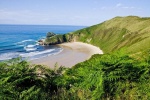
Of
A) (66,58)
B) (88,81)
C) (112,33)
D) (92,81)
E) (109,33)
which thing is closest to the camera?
(92,81)

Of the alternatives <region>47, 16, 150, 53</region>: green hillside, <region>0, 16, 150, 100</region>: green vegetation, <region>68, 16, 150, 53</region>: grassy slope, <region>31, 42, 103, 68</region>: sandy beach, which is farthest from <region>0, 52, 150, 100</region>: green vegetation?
<region>47, 16, 150, 53</region>: green hillside

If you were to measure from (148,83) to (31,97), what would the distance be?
4363 mm

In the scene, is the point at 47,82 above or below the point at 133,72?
below

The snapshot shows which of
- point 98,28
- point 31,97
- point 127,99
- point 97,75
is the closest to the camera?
point 31,97

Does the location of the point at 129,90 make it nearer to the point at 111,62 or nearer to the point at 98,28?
the point at 111,62

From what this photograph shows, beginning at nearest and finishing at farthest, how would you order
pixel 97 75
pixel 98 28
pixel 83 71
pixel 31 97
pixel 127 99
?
pixel 31 97
pixel 127 99
pixel 97 75
pixel 83 71
pixel 98 28

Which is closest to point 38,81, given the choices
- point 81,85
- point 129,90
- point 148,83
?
point 81,85

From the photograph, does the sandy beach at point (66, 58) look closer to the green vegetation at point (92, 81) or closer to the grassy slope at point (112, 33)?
the grassy slope at point (112, 33)

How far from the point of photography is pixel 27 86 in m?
9.80

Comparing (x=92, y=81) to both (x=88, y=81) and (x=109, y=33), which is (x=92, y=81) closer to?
(x=88, y=81)

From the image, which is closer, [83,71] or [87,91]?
[87,91]

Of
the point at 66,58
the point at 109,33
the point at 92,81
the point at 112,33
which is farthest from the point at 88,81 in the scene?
the point at 109,33

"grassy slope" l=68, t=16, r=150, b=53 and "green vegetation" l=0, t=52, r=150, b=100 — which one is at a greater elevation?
"green vegetation" l=0, t=52, r=150, b=100

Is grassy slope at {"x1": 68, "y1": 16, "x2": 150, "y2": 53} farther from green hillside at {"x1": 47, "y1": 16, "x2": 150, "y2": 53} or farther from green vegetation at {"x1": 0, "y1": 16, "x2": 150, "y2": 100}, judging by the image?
green vegetation at {"x1": 0, "y1": 16, "x2": 150, "y2": 100}
